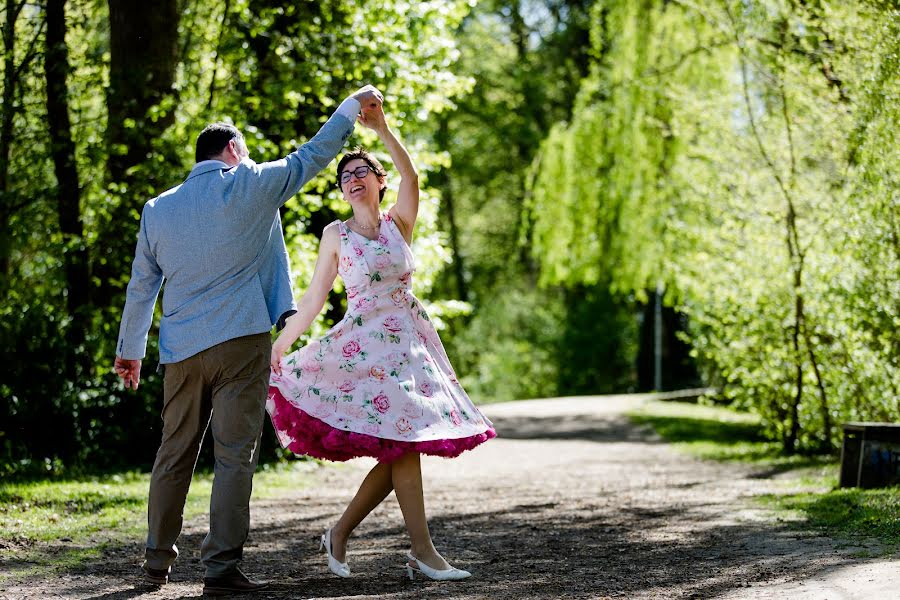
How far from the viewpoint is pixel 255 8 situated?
11539 mm

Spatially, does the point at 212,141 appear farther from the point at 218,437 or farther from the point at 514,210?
the point at 514,210

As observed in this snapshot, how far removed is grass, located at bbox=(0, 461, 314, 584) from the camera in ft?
19.3

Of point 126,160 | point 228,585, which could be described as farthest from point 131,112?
point 228,585

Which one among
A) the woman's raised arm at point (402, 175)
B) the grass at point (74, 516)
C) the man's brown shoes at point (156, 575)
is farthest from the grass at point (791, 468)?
the grass at point (74, 516)

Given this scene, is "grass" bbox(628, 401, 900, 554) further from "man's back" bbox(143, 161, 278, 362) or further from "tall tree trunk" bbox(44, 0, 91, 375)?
"tall tree trunk" bbox(44, 0, 91, 375)

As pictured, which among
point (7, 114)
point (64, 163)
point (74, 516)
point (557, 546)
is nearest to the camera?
point (557, 546)

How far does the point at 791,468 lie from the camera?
11.6 m

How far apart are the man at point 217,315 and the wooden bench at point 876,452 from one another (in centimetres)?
552

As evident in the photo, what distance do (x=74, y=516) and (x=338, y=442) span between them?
127 inches

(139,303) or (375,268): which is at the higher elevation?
(375,268)

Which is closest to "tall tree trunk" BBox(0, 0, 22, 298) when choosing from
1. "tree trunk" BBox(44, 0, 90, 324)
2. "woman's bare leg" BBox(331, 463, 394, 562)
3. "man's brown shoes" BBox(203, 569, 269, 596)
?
"tree trunk" BBox(44, 0, 90, 324)

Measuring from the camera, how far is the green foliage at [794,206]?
31.4 ft

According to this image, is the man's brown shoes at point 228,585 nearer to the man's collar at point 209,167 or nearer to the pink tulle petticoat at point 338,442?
the pink tulle petticoat at point 338,442

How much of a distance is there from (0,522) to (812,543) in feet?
16.0
